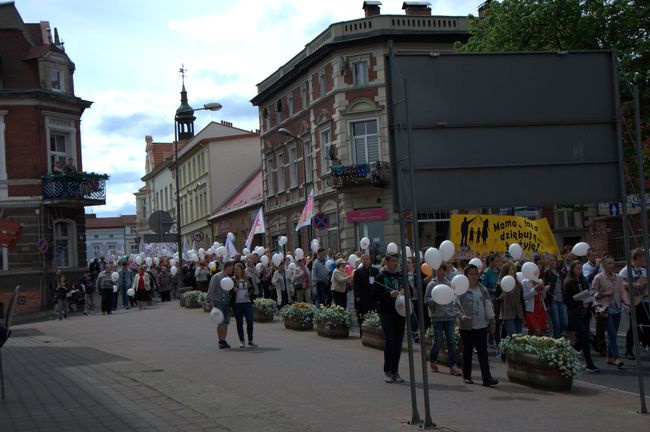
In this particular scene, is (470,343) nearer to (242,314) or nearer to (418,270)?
(418,270)

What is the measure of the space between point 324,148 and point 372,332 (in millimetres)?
29093

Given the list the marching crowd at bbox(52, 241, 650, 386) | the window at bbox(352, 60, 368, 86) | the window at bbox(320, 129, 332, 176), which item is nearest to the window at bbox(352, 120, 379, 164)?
the window at bbox(352, 60, 368, 86)

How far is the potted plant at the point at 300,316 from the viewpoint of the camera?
68.8 ft

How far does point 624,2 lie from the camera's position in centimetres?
3002

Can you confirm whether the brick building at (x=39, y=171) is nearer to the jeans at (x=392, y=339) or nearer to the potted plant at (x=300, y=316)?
the potted plant at (x=300, y=316)

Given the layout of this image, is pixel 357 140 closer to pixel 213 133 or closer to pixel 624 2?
pixel 624 2

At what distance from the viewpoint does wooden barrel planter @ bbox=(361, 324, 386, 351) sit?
54.9 ft

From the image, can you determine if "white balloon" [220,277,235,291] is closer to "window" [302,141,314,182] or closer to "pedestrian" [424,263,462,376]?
"pedestrian" [424,263,462,376]

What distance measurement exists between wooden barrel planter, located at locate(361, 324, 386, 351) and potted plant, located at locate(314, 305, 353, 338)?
1.51 meters

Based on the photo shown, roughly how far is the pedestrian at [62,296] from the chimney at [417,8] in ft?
76.1

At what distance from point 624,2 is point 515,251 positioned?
51.2 ft

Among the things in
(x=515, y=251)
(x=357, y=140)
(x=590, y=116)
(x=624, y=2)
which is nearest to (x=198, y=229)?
(x=357, y=140)

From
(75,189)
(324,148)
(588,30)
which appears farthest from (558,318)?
(324,148)

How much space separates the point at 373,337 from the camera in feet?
55.9
